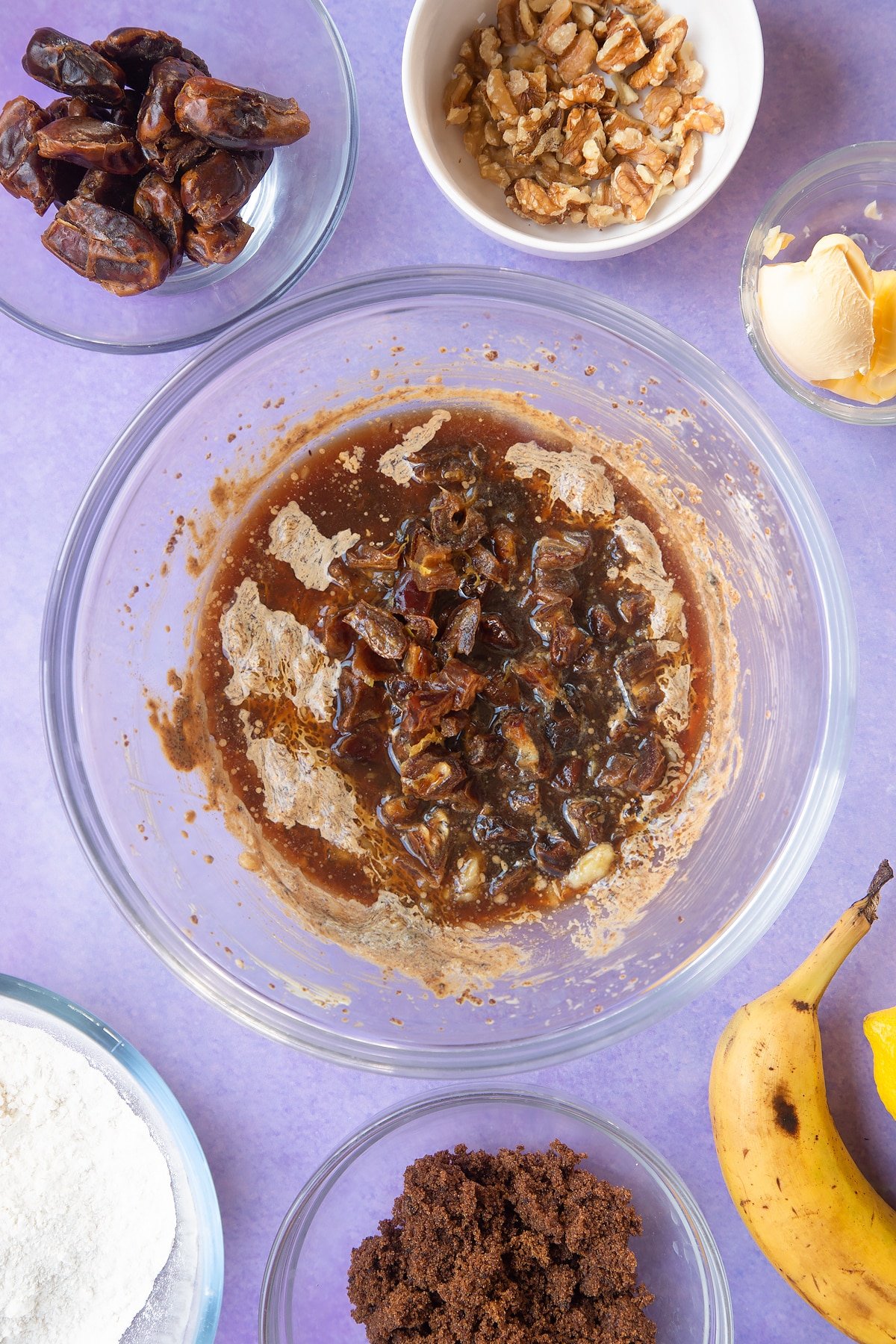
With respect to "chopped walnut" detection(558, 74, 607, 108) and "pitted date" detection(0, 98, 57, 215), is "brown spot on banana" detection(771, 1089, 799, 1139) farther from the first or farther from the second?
"pitted date" detection(0, 98, 57, 215)

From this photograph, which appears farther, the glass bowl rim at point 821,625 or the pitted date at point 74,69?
the glass bowl rim at point 821,625

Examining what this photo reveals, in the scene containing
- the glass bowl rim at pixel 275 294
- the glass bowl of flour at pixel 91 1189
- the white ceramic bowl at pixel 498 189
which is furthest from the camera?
the glass bowl of flour at pixel 91 1189

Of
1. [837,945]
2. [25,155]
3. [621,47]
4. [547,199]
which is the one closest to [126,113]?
[25,155]

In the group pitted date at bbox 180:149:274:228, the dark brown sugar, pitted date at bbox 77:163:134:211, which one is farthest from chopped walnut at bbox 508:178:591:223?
the dark brown sugar

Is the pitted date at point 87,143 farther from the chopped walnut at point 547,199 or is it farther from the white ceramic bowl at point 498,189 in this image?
the chopped walnut at point 547,199

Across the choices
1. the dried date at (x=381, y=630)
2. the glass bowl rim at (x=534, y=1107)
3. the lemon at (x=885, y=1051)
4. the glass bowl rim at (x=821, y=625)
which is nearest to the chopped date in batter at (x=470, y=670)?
the dried date at (x=381, y=630)

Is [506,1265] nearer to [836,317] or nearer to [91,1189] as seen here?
[91,1189]
